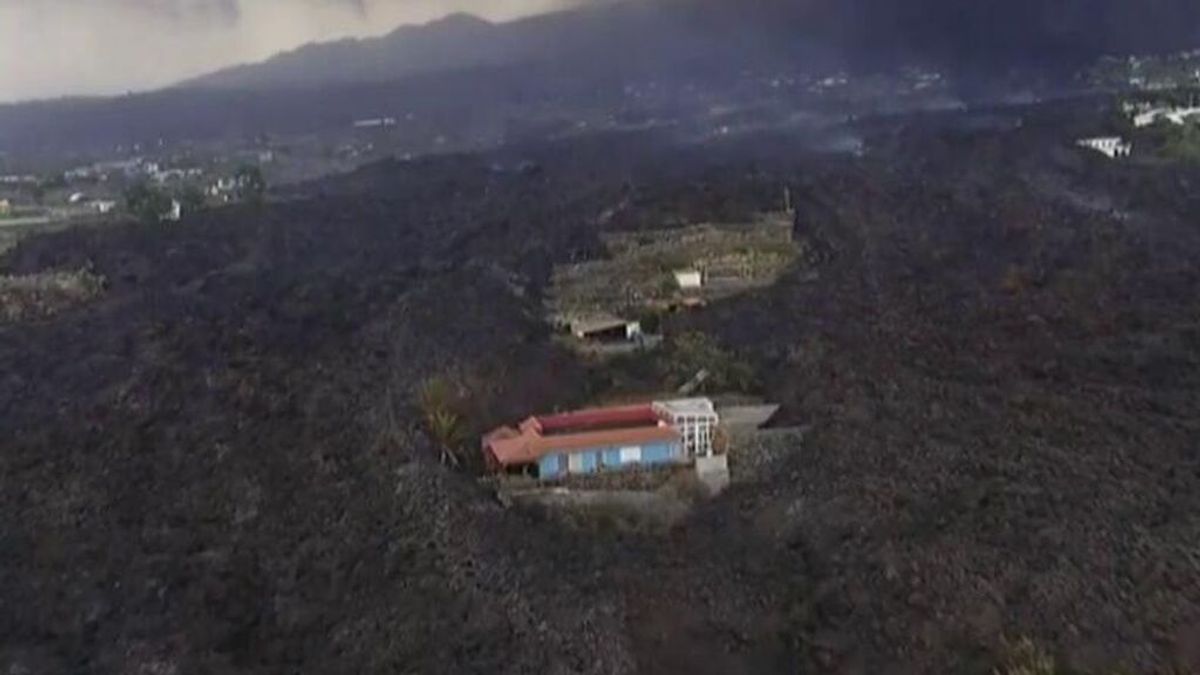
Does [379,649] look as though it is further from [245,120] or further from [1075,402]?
[245,120]

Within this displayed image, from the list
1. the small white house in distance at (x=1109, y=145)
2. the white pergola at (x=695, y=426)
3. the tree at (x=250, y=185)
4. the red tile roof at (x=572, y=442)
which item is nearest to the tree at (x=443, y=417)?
the red tile roof at (x=572, y=442)

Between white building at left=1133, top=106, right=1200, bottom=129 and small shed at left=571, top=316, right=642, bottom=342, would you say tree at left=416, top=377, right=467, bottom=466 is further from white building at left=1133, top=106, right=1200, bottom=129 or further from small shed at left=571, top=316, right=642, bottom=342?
white building at left=1133, top=106, right=1200, bottom=129

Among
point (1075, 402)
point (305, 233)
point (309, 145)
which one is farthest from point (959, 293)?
point (309, 145)

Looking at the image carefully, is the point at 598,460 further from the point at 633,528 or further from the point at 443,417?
the point at 443,417

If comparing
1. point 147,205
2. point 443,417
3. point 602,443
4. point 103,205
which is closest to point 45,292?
point 147,205

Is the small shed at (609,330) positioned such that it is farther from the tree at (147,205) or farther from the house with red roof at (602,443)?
the tree at (147,205)

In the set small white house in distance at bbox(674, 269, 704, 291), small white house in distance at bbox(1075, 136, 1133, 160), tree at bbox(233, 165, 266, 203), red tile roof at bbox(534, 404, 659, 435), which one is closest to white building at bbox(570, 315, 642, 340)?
small white house in distance at bbox(674, 269, 704, 291)
